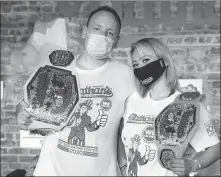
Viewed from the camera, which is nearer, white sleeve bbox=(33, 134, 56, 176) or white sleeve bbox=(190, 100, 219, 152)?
white sleeve bbox=(190, 100, 219, 152)

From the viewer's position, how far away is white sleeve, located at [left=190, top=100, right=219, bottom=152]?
2115 mm

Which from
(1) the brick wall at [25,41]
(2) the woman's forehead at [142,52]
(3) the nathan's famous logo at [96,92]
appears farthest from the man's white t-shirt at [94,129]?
(1) the brick wall at [25,41]

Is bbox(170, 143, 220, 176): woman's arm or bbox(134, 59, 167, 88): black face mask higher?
bbox(134, 59, 167, 88): black face mask

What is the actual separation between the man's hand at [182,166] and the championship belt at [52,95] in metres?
0.62

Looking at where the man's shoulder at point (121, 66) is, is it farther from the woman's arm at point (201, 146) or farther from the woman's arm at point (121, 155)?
the woman's arm at point (201, 146)

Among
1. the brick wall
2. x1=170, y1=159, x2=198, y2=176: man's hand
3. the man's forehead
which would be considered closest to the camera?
x1=170, y1=159, x2=198, y2=176: man's hand

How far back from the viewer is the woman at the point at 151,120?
212 centimetres

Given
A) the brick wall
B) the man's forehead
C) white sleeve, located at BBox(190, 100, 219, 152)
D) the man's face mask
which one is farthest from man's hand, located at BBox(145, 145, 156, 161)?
the brick wall

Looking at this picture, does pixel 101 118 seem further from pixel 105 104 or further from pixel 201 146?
pixel 201 146

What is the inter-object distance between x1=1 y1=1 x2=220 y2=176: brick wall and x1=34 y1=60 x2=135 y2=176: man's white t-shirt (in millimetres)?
612

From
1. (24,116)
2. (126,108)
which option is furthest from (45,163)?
(126,108)

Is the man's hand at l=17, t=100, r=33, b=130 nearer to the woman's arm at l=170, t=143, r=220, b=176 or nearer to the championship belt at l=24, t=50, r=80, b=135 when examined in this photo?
the championship belt at l=24, t=50, r=80, b=135

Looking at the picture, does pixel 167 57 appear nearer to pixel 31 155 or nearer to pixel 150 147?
pixel 150 147

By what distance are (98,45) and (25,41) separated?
3.97ft
